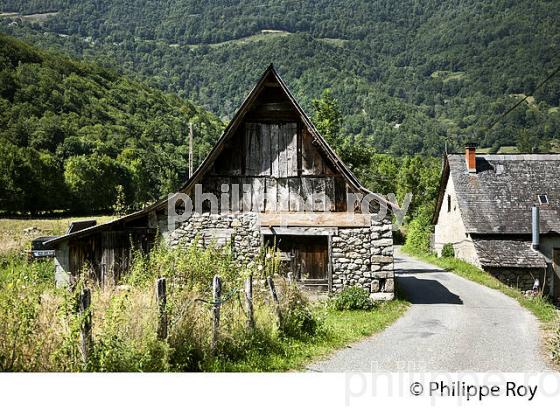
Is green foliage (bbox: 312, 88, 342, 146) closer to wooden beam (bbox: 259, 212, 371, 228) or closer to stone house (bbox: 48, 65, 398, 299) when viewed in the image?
stone house (bbox: 48, 65, 398, 299)

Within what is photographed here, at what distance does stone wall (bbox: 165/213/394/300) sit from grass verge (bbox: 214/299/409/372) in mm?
589

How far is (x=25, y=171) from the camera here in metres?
9.91

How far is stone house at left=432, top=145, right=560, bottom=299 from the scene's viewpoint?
2045 cm

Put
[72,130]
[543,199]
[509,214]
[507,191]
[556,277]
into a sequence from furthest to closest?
1. [507,191]
2. [543,199]
3. [509,214]
4. [556,277]
5. [72,130]

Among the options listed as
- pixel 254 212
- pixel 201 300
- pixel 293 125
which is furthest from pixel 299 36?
pixel 201 300

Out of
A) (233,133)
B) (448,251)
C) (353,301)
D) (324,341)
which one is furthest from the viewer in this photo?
(448,251)

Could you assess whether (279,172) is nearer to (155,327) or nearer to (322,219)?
(322,219)

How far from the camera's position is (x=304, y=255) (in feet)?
41.1

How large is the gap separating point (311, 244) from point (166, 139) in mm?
7581

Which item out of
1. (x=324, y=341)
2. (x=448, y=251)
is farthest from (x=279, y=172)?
(x=448, y=251)

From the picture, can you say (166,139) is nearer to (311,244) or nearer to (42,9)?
(42,9)

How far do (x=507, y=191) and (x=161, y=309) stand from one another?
19800 mm

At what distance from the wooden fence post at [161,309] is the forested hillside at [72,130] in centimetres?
487
